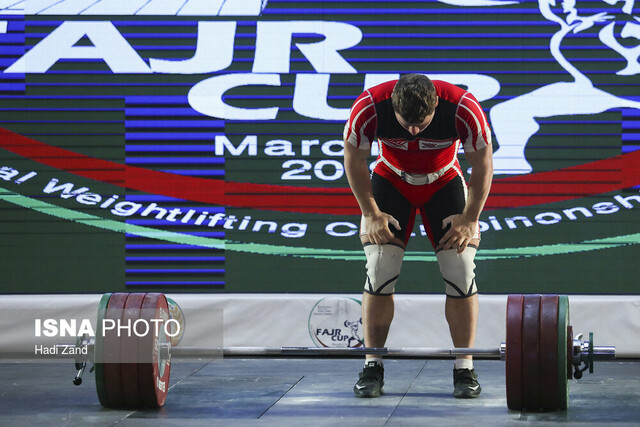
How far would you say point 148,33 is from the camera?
16.8ft

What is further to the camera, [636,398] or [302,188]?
[302,188]

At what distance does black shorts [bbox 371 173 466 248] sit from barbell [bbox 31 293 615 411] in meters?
0.53

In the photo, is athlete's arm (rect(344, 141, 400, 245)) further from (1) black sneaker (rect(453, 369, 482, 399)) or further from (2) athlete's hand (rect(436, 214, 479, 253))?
(1) black sneaker (rect(453, 369, 482, 399))

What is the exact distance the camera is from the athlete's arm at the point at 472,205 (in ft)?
11.9

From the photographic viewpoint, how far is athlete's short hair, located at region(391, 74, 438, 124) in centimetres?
337

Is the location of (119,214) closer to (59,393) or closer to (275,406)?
(59,393)

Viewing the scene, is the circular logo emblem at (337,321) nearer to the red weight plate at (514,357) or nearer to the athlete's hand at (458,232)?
the athlete's hand at (458,232)

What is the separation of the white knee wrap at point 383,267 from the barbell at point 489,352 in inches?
13.8

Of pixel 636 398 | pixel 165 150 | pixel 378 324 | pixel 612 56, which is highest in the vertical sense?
pixel 612 56

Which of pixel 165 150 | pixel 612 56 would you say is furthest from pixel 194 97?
pixel 612 56

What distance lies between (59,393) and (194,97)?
186cm

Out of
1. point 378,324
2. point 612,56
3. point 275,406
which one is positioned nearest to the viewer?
point 275,406

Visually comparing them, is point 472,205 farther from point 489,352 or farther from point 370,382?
point 370,382

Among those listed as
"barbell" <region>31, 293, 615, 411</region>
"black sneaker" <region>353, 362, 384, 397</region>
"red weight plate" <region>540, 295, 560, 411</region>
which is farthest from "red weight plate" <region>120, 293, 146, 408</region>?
"red weight plate" <region>540, 295, 560, 411</region>
